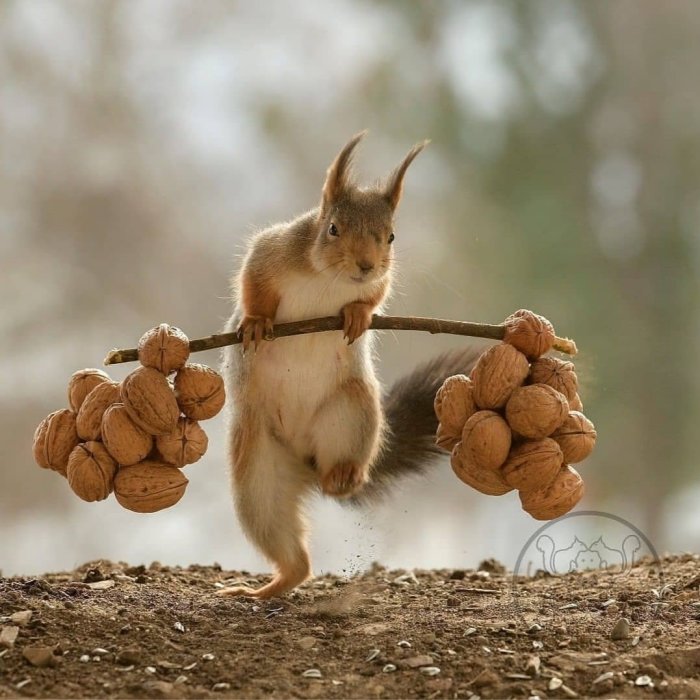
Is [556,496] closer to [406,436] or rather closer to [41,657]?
[406,436]

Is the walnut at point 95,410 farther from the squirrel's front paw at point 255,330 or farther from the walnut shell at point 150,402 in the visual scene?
the squirrel's front paw at point 255,330

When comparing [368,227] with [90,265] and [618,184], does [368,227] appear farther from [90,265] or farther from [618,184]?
[618,184]

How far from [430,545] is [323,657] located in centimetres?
182

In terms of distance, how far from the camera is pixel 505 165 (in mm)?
3777

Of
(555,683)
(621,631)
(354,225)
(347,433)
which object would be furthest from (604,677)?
(354,225)

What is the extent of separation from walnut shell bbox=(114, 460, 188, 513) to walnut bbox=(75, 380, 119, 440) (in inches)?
3.8

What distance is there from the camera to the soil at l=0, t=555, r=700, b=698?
174 centimetres

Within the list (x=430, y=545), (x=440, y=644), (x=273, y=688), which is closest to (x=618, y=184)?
(x=430, y=545)

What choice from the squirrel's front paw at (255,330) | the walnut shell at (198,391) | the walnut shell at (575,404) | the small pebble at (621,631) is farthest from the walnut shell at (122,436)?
the small pebble at (621,631)

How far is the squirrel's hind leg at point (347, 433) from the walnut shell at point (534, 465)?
57cm

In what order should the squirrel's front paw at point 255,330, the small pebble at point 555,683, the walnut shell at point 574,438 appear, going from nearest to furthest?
the small pebble at point 555,683 → the walnut shell at point 574,438 → the squirrel's front paw at point 255,330

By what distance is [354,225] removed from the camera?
91.4 inches

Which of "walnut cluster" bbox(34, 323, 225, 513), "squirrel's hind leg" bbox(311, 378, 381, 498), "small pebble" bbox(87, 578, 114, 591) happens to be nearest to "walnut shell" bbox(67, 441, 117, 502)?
"walnut cluster" bbox(34, 323, 225, 513)

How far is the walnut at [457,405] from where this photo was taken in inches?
79.0
